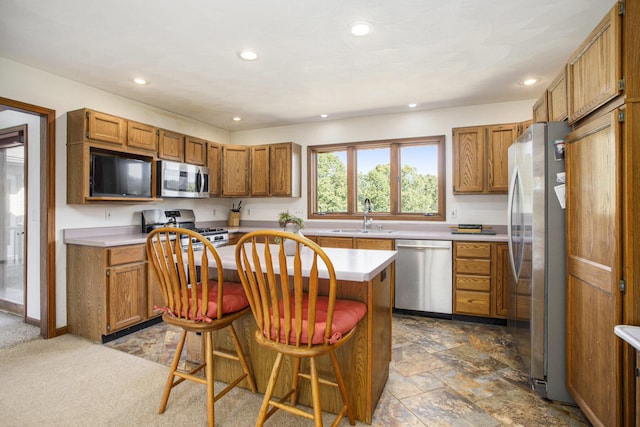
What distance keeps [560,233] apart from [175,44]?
9.98 feet

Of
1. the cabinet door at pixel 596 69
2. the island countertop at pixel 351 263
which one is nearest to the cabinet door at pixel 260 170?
the island countertop at pixel 351 263

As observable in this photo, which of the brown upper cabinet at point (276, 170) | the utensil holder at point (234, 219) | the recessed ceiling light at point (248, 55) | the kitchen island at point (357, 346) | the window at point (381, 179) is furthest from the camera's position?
the utensil holder at point (234, 219)

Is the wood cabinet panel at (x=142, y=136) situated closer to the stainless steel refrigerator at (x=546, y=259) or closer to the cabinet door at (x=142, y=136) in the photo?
the cabinet door at (x=142, y=136)

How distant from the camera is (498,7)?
6.82 ft

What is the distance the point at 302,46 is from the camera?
2582 mm

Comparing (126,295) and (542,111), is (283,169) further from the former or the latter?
(542,111)

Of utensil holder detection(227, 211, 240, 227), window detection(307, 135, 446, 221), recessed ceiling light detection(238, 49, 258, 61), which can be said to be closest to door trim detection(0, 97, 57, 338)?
recessed ceiling light detection(238, 49, 258, 61)

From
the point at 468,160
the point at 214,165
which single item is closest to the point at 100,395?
the point at 214,165

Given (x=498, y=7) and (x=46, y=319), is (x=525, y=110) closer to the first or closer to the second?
(x=498, y=7)

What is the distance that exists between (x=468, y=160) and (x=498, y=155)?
0.31m

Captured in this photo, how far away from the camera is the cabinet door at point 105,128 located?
10.1ft

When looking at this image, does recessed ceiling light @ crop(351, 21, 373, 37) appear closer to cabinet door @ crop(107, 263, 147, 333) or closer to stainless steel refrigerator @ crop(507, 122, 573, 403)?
stainless steel refrigerator @ crop(507, 122, 573, 403)

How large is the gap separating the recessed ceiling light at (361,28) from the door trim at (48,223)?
2.89 m

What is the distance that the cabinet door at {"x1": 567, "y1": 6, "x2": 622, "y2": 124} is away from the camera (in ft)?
4.81
